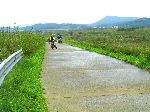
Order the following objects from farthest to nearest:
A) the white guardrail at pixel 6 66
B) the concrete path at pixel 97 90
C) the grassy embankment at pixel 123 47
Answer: the grassy embankment at pixel 123 47 → the white guardrail at pixel 6 66 → the concrete path at pixel 97 90

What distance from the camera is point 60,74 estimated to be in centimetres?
1460

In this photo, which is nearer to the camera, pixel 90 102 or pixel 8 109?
pixel 8 109

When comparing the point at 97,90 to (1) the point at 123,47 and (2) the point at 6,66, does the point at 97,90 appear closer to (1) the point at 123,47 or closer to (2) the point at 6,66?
(2) the point at 6,66

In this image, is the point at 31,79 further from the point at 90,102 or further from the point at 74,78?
the point at 90,102

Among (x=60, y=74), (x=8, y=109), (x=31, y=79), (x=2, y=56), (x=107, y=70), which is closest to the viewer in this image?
(x=8, y=109)

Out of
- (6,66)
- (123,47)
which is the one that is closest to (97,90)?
(6,66)

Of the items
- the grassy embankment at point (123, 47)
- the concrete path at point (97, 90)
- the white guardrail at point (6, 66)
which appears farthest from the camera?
the grassy embankment at point (123, 47)

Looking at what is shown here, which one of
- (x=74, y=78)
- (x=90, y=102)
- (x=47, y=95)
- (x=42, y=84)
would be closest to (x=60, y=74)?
(x=74, y=78)

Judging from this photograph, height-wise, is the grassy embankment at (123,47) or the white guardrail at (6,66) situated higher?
the white guardrail at (6,66)

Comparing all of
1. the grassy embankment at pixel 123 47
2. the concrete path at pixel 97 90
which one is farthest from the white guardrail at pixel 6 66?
the grassy embankment at pixel 123 47

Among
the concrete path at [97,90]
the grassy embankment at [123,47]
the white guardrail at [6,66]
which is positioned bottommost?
the grassy embankment at [123,47]

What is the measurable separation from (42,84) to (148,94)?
11.6 feet

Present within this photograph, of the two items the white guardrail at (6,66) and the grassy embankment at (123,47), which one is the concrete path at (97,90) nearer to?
the white guardrail at (6,66)

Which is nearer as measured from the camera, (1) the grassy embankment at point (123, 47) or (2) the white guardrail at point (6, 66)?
(2) the white guardrail at point (6, 66)
